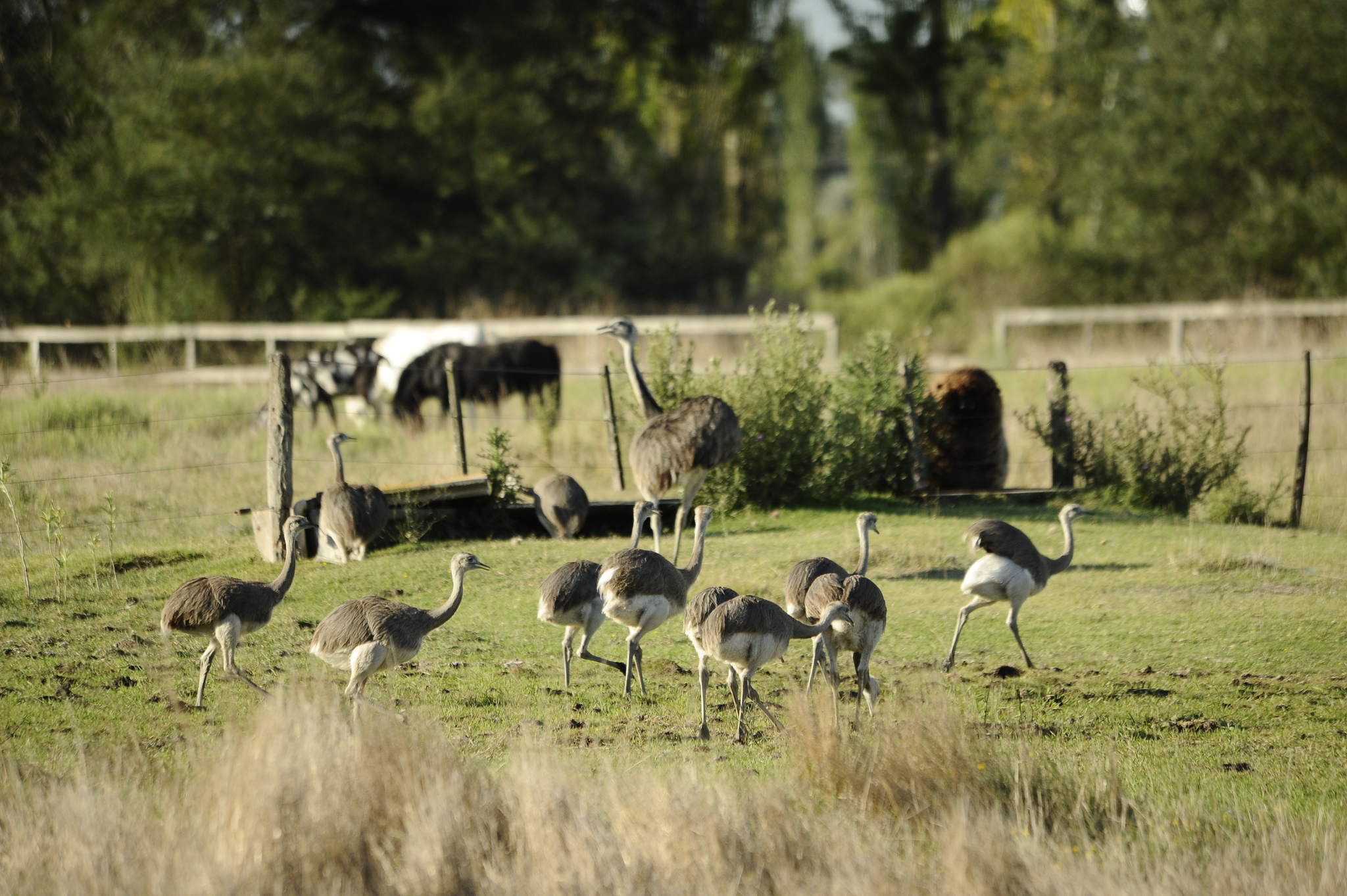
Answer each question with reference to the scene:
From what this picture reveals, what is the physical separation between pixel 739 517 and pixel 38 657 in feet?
21.7

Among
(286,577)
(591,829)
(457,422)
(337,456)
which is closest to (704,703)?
A: (591,829)

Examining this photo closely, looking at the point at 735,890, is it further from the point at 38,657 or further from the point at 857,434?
the point at 857,434

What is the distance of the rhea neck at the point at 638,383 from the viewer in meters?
11.1

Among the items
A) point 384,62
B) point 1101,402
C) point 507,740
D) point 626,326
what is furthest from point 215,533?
point 384,62

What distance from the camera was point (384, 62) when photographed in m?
32.5

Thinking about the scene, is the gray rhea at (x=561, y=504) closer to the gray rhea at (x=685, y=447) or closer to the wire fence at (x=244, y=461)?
the gray rhea at (x=685, y=447)

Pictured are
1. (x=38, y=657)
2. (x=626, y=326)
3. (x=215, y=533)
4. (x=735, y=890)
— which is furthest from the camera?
(x=626, y=326)

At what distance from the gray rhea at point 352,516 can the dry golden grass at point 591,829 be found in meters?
4.30

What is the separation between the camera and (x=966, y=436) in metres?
13.2

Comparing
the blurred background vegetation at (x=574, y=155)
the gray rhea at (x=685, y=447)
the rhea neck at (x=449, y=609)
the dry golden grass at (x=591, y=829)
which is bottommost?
the dry golden grass at (x=591, y=829)

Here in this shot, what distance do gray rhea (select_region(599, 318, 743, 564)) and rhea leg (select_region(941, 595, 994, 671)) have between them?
272 centimetres

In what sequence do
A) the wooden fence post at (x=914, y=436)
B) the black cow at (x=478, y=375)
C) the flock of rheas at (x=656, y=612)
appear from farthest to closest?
the black cow at (x=478, y=375), the wooden fence post at (x=914, y=436), the flock of rheas at (x=656, y=612)

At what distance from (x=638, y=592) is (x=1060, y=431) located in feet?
26.1

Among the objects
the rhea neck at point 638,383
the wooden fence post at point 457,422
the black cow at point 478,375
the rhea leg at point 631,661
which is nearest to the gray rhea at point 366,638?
the rhea leg at point 631,661
